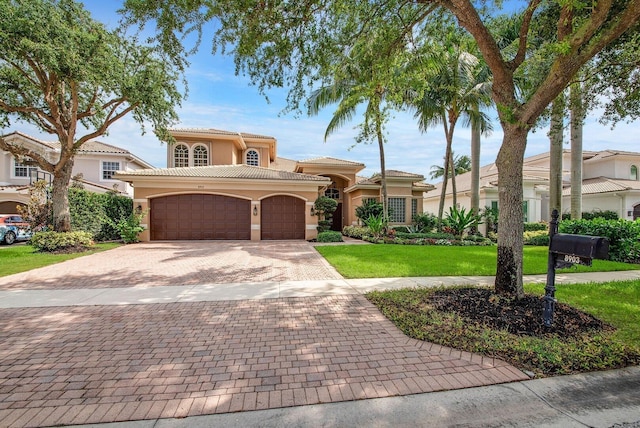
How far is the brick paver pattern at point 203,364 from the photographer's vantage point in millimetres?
2801

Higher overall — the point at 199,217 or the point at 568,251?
the point at 199,217

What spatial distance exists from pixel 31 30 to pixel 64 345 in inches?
482

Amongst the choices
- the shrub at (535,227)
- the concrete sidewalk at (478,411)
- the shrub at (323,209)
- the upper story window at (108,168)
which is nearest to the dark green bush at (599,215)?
the shrub at (535,227)

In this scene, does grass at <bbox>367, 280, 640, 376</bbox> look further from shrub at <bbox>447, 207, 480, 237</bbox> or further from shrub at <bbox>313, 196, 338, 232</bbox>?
shrub at <bbox>313, 196, 338, 232</bbox>

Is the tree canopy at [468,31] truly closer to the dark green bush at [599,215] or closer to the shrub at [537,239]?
the shrub at [537,239]

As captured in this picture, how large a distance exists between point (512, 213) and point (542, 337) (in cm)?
203

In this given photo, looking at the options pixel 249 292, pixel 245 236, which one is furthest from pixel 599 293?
pixel 245 236

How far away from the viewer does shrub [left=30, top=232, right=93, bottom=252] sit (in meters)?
12.6

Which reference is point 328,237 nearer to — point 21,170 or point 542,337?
point 542,337

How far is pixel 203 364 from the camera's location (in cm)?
347

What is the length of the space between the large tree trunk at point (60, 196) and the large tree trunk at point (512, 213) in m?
16.7

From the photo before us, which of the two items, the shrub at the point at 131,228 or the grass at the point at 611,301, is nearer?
the grass at the point at 611,301

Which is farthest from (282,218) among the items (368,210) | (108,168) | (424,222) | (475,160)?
(108,168)

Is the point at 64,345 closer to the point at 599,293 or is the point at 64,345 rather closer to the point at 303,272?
the point at 303,272
